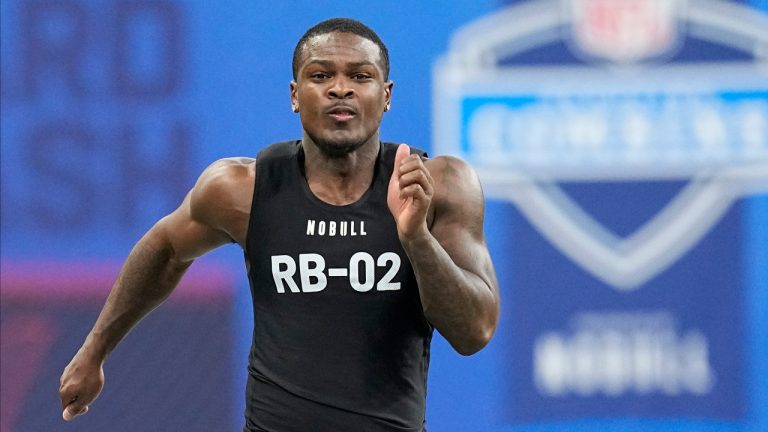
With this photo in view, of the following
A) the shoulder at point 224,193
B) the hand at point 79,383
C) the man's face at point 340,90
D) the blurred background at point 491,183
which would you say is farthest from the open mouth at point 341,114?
the blurred background at point 491,183

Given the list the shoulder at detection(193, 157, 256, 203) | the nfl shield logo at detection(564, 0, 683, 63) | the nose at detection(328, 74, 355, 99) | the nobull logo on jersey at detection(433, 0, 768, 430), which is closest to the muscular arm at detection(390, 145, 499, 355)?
the nose at detection(328, 74, 355, 99)

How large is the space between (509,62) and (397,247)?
7.17ft

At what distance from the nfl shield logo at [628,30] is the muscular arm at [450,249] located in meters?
2.11

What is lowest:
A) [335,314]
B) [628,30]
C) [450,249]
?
[335,314]

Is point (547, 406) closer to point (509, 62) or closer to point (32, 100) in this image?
point (509, 62)

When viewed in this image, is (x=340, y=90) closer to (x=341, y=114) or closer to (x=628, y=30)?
(x=341, y=114)

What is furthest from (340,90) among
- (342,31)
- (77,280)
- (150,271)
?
(77,280)

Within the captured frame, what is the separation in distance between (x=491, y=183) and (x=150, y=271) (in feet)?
6.52

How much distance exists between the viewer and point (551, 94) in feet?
15.5

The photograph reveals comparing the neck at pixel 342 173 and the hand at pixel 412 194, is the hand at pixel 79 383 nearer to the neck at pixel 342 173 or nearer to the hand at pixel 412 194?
the neck at pixel 342 173

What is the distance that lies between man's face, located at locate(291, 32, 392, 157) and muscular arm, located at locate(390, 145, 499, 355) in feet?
0.71

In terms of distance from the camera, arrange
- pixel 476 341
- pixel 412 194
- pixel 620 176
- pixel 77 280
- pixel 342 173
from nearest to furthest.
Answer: pixel 412 194, pixel 476 341, pixel 342 173, pixel 77 280, pixel 620 176

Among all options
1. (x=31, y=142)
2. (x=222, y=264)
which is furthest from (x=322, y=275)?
(x=31, y=142)

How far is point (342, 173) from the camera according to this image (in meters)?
2.78
